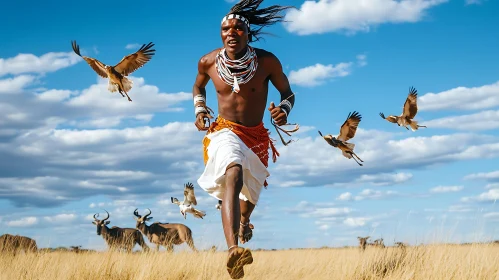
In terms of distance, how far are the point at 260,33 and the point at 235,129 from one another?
1.45 metres

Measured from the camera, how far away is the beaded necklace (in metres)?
6.61

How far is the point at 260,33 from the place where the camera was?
7359 millimetres

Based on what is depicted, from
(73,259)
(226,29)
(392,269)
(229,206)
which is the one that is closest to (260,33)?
(226,29)

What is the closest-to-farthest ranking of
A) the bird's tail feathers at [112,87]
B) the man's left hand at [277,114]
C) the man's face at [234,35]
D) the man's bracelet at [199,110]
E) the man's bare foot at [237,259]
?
the man's bare foot at [237,259], the man's left hand at [277,114], the man's face at [234,35], the man's bracelet at [199,110], the bird's tail feathers at [112,87]

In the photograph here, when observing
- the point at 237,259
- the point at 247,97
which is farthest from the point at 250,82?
the point at 237,259

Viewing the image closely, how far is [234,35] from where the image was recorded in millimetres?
6535

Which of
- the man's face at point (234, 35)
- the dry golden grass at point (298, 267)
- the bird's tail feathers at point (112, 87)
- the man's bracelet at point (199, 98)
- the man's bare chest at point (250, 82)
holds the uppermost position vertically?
the man's face at point (234, 35)

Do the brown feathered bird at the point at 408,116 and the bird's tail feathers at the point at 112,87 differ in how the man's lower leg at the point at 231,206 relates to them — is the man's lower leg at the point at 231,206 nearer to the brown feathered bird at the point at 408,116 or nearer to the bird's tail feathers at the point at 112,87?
the bird's tail feathers at the point at 112,87

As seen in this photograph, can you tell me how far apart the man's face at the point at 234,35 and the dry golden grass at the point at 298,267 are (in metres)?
2.65

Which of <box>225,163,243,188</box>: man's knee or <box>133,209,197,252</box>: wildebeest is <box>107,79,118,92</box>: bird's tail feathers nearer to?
<box>225,163,243,188</box>: man's knee

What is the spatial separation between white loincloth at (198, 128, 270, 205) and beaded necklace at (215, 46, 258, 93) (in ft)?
1.80

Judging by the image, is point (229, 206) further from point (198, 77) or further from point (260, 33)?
point (260, 33)

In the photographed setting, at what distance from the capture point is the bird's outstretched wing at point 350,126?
803cm

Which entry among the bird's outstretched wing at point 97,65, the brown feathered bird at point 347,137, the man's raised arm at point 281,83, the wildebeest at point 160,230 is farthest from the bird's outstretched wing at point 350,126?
the wildebeest at point 160,230
